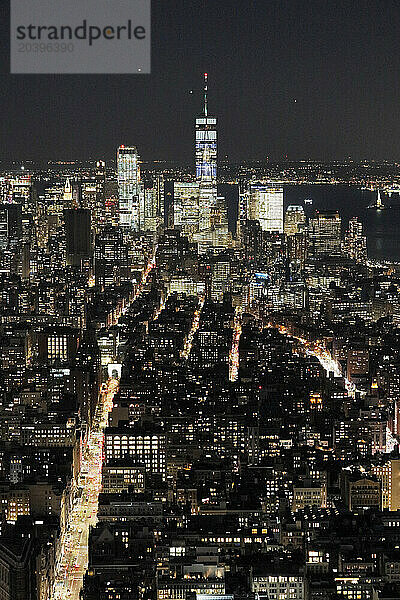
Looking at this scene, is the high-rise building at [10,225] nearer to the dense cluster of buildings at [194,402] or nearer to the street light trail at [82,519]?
the dense cluster of buildings at [194,402]

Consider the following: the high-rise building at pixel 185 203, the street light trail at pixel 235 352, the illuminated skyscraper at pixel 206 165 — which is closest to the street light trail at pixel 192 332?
the street light trail at pixel 235 352

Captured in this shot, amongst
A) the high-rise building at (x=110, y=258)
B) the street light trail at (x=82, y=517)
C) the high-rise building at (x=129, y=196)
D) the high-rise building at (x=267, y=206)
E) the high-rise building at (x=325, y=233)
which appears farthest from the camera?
the high-rise building at (x=267, y=206)

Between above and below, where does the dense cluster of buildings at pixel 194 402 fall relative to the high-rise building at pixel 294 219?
below

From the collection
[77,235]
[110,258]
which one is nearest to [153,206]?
[77,235]

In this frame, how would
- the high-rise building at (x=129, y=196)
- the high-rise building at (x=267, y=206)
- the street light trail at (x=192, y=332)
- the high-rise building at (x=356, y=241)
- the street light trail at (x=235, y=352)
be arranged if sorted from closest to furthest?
the street light trail at (x=235, y=352) < the street light trail at (x=192, y=332) < the high-rise building at (x=356, y=241) < the high-rise building at (x=129, y=196) < the high-rise building at (x=267, y=206)

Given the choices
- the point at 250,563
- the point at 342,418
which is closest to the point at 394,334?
the point at 342,418

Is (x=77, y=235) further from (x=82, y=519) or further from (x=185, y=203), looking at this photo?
(x=82, y=519)

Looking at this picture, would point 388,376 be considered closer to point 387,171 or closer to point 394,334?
point 394,334

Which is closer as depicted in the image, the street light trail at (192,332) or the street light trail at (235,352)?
the street light trail at (235,352)
